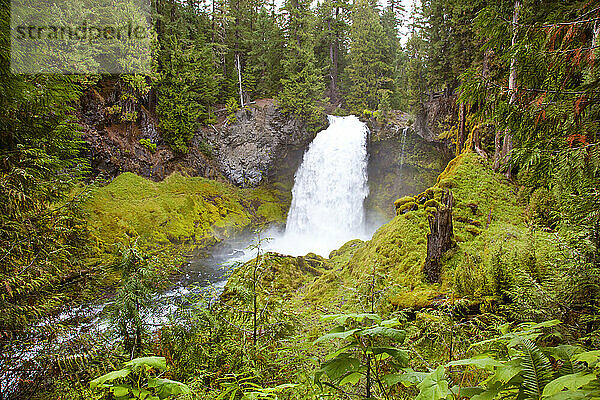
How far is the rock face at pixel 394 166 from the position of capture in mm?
16703

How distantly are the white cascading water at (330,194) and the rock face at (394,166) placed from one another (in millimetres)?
636

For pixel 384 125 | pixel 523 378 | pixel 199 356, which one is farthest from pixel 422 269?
pixel 384 125

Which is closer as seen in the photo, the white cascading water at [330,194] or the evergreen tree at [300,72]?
the white cascading water at [330,194]

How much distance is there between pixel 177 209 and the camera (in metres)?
14.5

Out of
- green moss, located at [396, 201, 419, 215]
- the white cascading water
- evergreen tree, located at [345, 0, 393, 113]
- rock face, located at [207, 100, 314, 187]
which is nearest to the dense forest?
green moss, located at [396, 201, 419, 215]

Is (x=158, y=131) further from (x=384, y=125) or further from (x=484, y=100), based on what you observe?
(x=484, y=100)

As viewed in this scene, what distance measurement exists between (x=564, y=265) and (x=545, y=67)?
164 centimetres

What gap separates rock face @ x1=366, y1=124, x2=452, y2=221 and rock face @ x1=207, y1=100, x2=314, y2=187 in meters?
4.70

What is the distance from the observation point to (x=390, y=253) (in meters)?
6.06

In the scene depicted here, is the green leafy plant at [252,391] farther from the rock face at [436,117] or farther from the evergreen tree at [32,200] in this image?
the rock face at [436,117]

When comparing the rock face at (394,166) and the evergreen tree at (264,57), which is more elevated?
the evergreen tree at (264,57)

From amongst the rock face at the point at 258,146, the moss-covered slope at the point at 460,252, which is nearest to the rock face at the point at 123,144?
the rock face at the point at 258,146

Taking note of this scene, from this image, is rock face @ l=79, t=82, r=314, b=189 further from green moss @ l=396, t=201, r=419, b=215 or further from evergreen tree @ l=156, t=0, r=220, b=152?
green moss @ l=396, t=201, r=419, b=215

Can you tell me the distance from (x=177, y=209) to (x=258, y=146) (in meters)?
7.51
